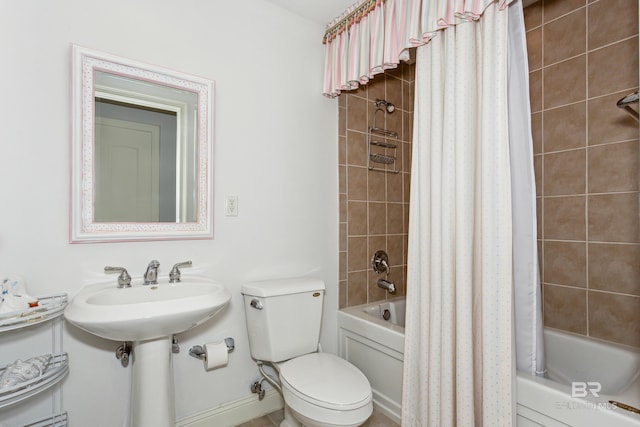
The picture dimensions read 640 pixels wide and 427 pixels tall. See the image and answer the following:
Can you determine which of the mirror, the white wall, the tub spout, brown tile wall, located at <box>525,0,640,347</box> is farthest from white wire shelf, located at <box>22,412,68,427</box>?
brown tile wall, located at <box>525,0,640,347</box>

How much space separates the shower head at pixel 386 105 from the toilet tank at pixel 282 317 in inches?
53.3

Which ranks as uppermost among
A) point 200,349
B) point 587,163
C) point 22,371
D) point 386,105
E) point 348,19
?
point 348,19

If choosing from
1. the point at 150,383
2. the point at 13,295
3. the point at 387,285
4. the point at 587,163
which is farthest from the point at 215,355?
the point at 587,163

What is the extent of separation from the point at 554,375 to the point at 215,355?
71.5 inches

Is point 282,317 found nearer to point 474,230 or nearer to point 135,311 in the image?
point 135,311

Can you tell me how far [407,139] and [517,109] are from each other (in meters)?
1.29

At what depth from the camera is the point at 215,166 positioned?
1.74 m

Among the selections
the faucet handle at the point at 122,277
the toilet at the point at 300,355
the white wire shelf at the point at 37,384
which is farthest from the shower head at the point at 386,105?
the white wire shelf at the point at 37,384

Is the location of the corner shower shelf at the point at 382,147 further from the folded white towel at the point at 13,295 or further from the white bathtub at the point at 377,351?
the folded white towel at the point at 13,295

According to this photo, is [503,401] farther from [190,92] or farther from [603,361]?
[190,92]

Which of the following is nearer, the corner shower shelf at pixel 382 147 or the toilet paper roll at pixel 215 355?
the toilet paper roll at pixel 215 355

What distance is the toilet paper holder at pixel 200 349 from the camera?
1.66m

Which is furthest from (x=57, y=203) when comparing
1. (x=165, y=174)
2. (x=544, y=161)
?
(x=544, y=161)

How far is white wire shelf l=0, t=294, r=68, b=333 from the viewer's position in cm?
110
